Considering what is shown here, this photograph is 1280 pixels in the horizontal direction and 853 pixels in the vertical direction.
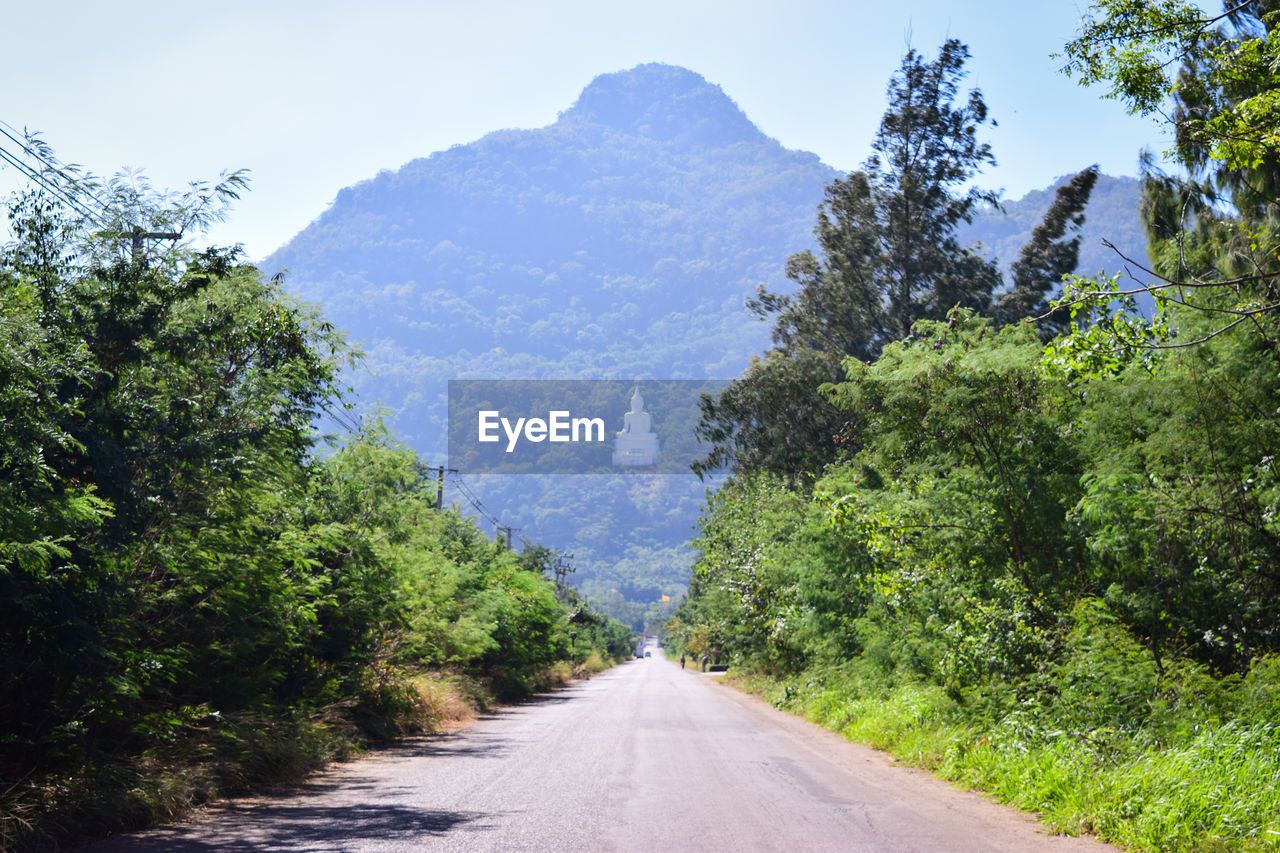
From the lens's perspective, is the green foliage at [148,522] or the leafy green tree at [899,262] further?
the leafy green tree at [899,262]

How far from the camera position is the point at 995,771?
11.7 m

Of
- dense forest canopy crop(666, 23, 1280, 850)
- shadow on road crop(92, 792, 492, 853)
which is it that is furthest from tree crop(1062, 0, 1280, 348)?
shadow on road crop(92, 792, 492, 853)

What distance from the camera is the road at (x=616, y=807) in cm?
845

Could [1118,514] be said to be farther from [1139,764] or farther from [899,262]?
[899,262]

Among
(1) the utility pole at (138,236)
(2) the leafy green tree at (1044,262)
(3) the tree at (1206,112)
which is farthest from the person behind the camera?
(2) the leafy green tree at (1044,262)

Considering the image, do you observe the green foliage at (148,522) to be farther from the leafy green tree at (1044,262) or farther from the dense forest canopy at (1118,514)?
the leafy green tree at (1044,262)

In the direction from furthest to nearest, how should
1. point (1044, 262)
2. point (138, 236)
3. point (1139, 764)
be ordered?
1. point (1044, 262)
2. point (138, 236)
3. point (1139, 764)

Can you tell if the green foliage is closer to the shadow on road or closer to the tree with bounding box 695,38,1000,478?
Result: the shadow on road

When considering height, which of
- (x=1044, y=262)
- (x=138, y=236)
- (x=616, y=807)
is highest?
(x=1044, y=262)

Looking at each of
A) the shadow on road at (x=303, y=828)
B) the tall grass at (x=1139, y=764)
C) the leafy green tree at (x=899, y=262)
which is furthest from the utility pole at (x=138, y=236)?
the leafy green tree at (x=899, y=262)

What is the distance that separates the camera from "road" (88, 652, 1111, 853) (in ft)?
27.7

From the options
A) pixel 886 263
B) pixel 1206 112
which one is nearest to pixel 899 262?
pixel 886 263

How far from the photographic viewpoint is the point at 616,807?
1030 cm

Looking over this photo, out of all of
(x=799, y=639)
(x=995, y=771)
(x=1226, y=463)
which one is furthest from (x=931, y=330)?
(x=799, y=639)
